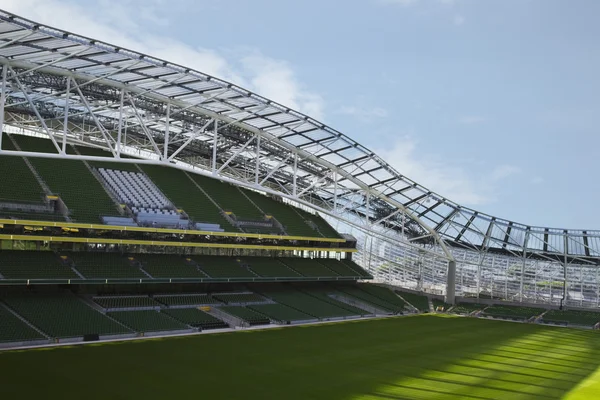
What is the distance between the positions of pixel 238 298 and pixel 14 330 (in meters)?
16.0

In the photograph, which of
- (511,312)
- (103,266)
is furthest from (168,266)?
(511,312)

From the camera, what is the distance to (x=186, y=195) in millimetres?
42344

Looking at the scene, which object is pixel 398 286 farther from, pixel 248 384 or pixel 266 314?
pixel 248 384

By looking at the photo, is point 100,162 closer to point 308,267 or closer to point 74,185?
point 74,185

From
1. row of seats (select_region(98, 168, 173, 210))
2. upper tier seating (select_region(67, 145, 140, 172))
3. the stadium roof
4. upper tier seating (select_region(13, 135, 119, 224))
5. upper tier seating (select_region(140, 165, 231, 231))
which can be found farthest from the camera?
upper tier seating (select_region(140, 165, 231, 231))

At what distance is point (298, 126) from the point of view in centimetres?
3419

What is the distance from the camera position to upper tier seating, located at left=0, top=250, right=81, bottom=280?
27031 mm

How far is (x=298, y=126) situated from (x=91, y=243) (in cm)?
1438

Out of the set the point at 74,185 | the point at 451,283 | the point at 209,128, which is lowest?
the point at 451,283

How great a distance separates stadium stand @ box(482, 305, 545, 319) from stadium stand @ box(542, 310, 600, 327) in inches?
42.6

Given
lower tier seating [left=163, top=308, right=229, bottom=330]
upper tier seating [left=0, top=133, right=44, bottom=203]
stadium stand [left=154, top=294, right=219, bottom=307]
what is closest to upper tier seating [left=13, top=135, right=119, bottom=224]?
upper tier seating [left=0, top=133, right=44, bottom=203]

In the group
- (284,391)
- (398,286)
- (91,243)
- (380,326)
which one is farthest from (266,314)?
(398,286)

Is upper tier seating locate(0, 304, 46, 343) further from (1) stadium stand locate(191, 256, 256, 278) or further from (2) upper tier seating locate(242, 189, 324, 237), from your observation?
(2) upper tier seating locate(242, 189, 324, 237)

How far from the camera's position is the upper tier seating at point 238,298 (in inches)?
1437
